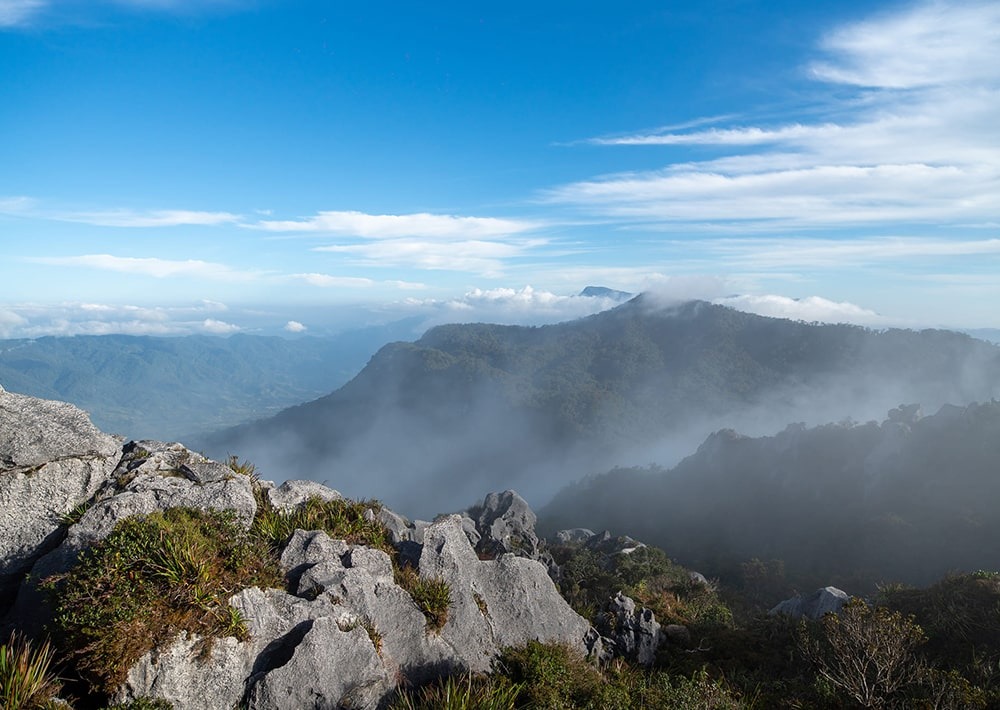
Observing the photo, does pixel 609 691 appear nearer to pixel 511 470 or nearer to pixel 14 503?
pixel 14 503

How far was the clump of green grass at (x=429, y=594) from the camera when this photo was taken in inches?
399

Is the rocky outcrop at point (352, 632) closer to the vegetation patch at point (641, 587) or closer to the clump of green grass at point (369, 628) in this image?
the clump of green grass at point (369, 628)

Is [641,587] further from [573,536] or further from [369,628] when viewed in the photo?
[573,536]

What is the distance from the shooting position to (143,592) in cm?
760

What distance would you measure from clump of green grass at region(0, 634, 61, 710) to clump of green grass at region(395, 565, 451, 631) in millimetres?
5426

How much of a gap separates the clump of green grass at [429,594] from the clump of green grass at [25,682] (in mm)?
5426

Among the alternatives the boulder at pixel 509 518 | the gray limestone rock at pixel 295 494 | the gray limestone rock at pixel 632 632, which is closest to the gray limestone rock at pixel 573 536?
the boulder at pixel 509 518

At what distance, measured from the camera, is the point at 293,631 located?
28.5 feet

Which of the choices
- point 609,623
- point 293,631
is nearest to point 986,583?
point 609,623

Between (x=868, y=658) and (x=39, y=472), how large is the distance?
16.9 meters

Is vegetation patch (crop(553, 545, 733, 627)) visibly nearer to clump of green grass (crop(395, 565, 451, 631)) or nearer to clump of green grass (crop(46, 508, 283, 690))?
clump of green grass (crop(395, 565, 451, 631))

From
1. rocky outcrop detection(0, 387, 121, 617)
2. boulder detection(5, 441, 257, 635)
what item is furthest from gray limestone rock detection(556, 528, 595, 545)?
rocky outcrop detection(0, 387, 121, 617)

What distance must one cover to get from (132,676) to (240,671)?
1405 millimetres

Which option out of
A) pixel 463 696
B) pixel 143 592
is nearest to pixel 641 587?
pixel 463 696
